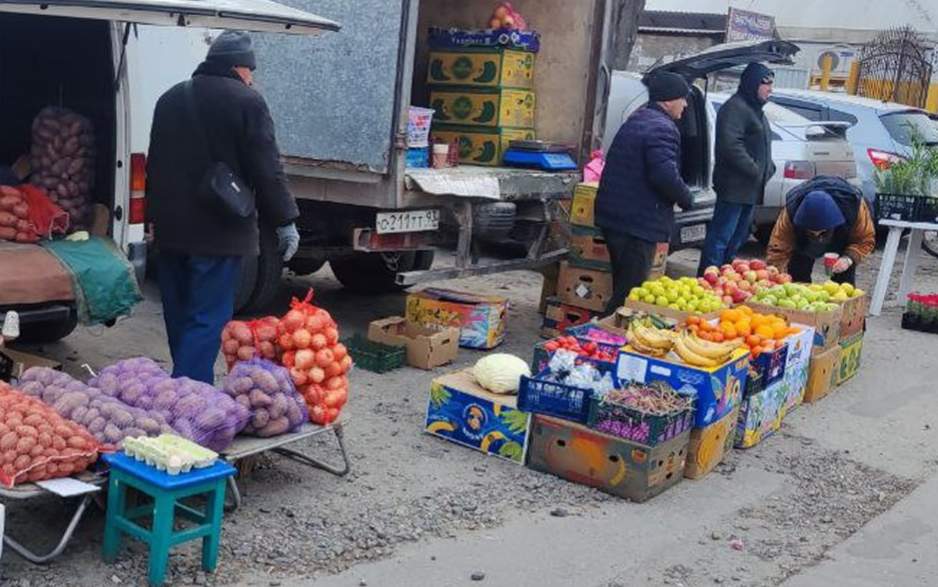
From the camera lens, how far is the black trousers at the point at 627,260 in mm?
8031

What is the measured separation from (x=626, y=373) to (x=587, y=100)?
11.8 feet

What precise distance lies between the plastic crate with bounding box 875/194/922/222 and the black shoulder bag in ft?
22.4

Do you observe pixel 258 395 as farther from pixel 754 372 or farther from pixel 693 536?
pixel 754 372

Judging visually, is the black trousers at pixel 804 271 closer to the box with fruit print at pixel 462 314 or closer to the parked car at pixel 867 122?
the box with fruit print at pixel 462 314

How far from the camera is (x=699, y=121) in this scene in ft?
33.5

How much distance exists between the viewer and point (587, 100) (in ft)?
29.8

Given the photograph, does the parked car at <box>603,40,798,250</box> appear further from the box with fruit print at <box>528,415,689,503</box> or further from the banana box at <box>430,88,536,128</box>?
the box with fruit print at <box>528,415,689,503</box>

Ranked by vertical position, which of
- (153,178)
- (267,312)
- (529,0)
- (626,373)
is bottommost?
(267,312)

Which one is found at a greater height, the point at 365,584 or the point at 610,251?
the point at 610,251

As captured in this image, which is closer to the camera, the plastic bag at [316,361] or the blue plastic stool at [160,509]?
the blue plastic stool at [160,509]

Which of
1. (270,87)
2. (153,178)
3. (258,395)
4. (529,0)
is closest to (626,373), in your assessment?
(258,395)

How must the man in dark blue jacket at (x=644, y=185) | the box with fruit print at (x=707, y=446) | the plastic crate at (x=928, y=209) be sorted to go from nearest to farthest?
the box with fruit print at (x=707, y=446) < the man in dark blue jacket at (x=644, y=185) < the plastic crate at (x=928, y=209)

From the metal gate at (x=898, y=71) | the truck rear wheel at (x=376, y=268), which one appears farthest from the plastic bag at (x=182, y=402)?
the metal gate at (x=898, y=71)

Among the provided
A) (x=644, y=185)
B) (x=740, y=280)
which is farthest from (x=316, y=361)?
(x=740, y=280)
